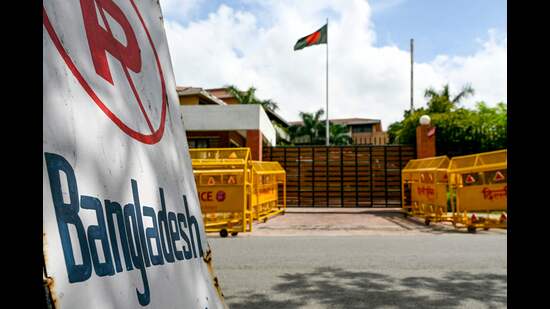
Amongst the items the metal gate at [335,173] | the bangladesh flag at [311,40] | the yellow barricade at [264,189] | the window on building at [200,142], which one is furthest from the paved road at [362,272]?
the bangladesh flag at [311,40]

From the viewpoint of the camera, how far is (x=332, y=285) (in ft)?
16.4

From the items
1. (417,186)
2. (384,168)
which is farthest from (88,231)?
(384,168)

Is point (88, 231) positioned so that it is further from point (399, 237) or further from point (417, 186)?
point (417, 186)

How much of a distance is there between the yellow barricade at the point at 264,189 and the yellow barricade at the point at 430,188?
422 centimetres

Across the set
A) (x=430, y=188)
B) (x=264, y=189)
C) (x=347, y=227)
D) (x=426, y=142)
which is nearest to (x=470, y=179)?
(x=430, y=188)

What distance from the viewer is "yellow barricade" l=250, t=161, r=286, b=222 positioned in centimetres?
1134

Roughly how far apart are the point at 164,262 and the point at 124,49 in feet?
3.11

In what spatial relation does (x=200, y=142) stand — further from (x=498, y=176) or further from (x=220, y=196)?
(x=498, y=176)

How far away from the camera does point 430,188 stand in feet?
38.8

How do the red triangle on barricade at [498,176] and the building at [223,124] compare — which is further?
the building at [223,124]

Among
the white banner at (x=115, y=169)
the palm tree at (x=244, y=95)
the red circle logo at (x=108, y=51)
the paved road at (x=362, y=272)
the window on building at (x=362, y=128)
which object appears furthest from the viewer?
the window on building at (x=362, y=128)

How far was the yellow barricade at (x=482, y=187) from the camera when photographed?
9430mm

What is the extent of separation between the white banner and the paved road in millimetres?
2309

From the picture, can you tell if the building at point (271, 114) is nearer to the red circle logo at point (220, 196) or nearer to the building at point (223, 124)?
the building at point (223, 124)
